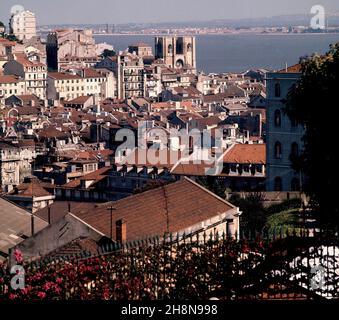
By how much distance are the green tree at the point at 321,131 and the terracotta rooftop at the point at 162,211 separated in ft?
3.78

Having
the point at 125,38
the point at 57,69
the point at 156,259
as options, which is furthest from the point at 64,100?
the point at 125,38

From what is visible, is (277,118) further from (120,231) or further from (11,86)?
(11,86)

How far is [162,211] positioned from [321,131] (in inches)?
84.0

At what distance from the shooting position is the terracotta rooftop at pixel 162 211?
33.8 ft

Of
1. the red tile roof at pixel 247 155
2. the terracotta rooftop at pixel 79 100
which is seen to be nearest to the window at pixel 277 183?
the red tile roof at pixel 247 155

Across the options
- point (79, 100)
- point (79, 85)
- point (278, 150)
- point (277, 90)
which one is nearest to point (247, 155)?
point (278, 150)

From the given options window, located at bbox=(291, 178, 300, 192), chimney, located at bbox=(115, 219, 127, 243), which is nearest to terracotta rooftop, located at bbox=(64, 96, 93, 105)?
window, located at bbox=(291, 178, 300, 192)

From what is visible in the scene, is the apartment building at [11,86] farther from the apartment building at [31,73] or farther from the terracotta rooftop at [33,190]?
the terracotta rooftop at [33,190]

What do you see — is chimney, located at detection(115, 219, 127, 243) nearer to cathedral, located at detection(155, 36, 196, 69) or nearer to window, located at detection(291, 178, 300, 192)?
window, located at detection(291, 178, 300, 192)

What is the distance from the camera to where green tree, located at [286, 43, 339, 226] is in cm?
890

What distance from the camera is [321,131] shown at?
9.39 metres

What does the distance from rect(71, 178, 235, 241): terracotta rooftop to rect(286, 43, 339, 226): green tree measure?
1151 mm

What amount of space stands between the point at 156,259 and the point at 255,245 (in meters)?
0.59

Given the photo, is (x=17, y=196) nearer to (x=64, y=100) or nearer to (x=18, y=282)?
(x=18, y=282)
